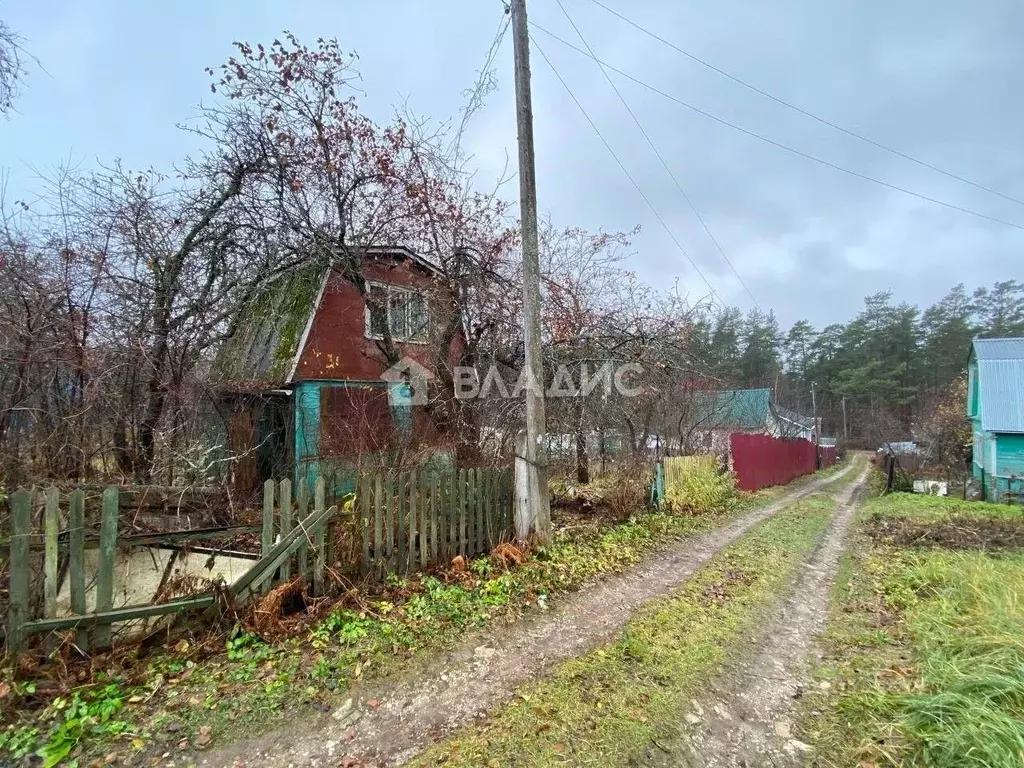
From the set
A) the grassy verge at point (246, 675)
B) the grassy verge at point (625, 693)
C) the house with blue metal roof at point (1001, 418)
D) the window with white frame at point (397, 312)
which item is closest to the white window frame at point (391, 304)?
the window with white frame at point (397, 312)

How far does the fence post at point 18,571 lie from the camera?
3.10 m

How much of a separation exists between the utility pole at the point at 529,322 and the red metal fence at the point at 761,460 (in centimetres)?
950

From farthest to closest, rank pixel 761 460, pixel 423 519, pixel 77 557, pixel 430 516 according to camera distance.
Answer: pixel 761 460 → pixel 430 516 → pixel 423 519 → pixel 77 557

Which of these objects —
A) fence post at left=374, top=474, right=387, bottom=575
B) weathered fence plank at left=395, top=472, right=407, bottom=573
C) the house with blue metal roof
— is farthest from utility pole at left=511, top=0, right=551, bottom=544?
the house with blue metal roof

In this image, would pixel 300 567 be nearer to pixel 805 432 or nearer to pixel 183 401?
pixel 183 401

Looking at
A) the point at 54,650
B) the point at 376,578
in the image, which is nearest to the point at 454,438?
the point at 376,578

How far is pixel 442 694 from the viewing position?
3.23m

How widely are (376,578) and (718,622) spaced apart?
3.29 metres

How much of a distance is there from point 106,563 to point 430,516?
2.78 metres

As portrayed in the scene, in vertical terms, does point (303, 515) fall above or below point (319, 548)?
above

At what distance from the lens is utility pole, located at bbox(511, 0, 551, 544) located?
6.16 m

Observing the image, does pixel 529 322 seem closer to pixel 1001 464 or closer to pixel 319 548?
pixel 319 548

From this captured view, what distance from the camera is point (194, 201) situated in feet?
25.7

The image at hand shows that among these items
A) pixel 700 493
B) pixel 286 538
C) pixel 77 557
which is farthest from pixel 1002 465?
pixel 77 557
